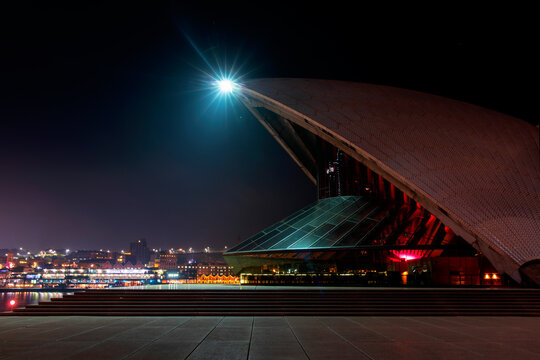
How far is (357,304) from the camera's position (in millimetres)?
11508

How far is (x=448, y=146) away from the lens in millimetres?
17312

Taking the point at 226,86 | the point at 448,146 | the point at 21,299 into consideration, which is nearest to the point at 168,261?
the point at 21,299

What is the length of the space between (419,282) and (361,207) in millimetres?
5158

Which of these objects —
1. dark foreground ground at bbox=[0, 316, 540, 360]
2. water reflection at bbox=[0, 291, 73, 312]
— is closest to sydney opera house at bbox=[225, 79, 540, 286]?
dark foreground ground at bbox=[0, 316, 540, 360]

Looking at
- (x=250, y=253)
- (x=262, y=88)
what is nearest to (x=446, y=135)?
(x=262, y=88)

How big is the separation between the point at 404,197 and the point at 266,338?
16401 millimetres

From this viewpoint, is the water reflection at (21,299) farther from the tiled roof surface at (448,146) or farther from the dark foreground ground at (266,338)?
the dark foreground ground at (266,338)

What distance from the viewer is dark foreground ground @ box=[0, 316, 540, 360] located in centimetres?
585

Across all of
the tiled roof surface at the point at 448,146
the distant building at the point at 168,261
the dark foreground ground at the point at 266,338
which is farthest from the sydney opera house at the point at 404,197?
the distant building at the point at 168,261

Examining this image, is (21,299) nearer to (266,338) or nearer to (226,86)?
(226,86)

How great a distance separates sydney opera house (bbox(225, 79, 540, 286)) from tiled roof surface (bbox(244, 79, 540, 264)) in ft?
0.18

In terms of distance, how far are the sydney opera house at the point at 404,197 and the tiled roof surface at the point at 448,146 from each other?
0.18 ft

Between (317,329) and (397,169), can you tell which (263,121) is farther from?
(317,329)

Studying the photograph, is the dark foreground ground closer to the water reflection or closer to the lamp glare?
the lamp glare
